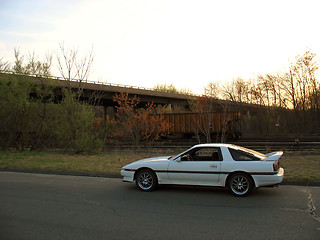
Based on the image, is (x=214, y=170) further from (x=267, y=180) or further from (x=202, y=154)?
(x=267, y=180)

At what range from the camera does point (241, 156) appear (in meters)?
7.28

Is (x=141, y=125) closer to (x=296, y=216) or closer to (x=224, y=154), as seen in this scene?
(x=224, y=154)

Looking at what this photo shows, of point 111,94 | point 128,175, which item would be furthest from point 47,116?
point 111,94

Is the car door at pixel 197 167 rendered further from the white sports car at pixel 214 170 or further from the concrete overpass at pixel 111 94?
the concrete overpass at pixel 111 94

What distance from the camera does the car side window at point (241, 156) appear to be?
7.21 m

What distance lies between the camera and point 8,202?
668 centimetres

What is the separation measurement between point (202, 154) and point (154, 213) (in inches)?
104

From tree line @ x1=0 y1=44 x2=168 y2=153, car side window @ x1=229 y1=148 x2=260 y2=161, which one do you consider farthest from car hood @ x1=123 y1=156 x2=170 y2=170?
tree line @ x1=0 y1=44 x2=168 y2=153

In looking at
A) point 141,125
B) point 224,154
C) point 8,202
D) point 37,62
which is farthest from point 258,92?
point 8,202

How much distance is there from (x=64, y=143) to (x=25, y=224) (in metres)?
14.1

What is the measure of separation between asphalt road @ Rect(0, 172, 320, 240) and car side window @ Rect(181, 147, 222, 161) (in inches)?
36.9

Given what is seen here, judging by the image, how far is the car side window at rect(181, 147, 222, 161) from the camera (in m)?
7.52

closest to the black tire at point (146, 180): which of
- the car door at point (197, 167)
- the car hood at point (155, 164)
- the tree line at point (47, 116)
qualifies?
the car hood at point (155, 164)

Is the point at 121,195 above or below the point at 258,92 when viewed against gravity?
below
